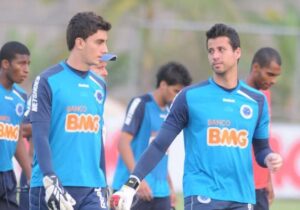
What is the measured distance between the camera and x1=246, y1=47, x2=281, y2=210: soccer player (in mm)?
11750

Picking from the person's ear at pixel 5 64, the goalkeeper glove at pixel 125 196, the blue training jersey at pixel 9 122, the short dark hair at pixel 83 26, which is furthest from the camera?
the person's ear at pixel 5 64

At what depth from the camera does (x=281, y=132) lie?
22109mm

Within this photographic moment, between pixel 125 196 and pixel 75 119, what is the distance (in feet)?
2.84

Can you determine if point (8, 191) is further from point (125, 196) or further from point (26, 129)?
point (125, 196)

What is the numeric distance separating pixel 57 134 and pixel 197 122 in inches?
43.7

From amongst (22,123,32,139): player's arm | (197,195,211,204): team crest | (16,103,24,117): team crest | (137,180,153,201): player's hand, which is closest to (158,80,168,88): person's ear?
(137,180,153,201): player's hand

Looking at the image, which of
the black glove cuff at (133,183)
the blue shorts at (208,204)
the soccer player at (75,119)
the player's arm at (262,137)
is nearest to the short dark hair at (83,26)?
the soccer player at (75,119)

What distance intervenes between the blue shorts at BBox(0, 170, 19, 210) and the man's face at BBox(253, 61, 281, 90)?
261cm

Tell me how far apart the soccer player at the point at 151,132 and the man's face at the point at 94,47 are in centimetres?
297

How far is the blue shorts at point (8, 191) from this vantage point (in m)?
11.7

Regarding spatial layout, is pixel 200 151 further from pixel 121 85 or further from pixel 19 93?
pixel 121 85

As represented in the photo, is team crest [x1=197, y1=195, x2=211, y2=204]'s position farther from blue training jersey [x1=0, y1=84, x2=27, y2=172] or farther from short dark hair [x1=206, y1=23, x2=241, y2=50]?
blue training jersey [x1=0, y1=84, x2=27, y2=172]

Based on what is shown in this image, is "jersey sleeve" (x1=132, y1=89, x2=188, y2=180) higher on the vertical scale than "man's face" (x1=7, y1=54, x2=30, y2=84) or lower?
lower

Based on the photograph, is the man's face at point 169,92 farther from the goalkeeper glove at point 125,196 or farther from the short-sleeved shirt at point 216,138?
the goalkeeper glove at point 125,196
